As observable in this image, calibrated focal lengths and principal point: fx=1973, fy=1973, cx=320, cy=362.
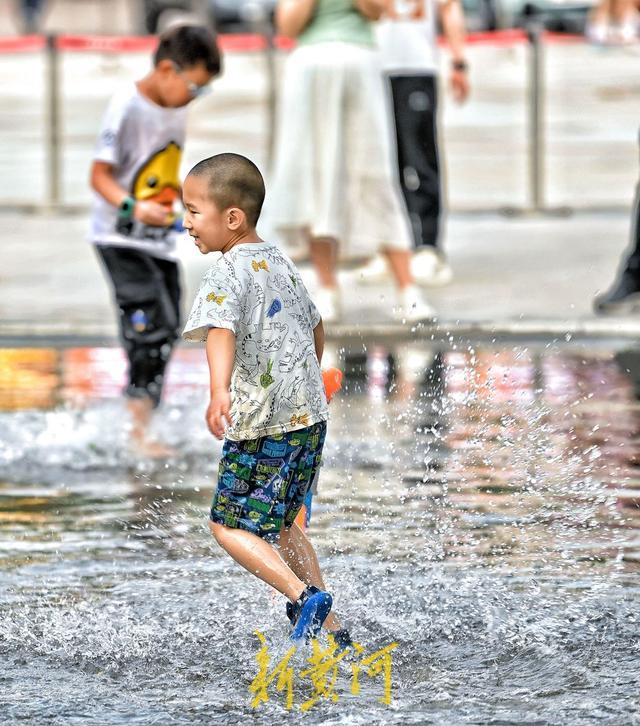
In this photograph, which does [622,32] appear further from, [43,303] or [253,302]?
[253,302]

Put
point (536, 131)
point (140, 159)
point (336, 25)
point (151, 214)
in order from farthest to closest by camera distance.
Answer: point (536, 131)
point (336, 25)
point (140, 159)
point (151, 214)

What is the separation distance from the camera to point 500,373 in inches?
367

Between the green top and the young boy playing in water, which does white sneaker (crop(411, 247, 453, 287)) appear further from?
the young boy playing in water

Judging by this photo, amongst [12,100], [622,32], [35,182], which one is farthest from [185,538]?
[12,100]

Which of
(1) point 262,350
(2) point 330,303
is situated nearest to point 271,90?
(2) point 330,303

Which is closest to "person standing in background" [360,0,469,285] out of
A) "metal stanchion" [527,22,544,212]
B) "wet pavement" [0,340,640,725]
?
"wet pavement" [0,340,640,725]

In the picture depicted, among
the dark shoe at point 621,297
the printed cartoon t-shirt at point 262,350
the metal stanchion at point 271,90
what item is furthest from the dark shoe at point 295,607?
the metal stanchion at point 271,90

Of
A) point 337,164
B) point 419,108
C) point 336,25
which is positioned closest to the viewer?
point 336,25

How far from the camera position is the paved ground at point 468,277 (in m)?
10.7

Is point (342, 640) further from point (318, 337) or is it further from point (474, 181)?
point (474, 181)

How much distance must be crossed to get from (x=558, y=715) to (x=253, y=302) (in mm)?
1196

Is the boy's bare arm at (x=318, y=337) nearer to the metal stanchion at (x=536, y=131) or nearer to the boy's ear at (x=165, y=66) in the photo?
the boy's ear at (x=165, y=66)

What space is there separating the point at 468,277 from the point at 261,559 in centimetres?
769

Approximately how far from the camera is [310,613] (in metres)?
4.50
